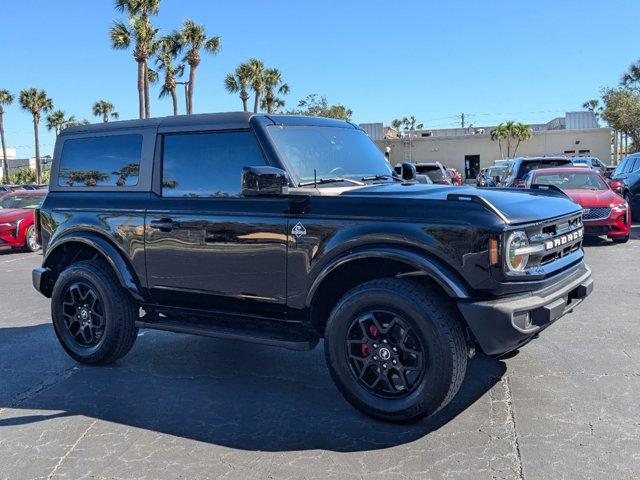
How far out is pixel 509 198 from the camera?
13.4 ft

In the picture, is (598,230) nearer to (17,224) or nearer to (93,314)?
(93,314)

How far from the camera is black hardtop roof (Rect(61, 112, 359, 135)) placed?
4652 millimetres

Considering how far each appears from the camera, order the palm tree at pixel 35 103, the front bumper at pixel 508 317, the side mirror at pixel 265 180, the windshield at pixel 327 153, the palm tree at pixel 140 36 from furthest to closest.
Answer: the palm tree at pixel 35 103, the palm tree at pixel 140 36, the windshield at pixel 327 153, the side mirror at pixel 265 180, the front bumper at pixel 508 317

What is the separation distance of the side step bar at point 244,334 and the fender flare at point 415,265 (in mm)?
420

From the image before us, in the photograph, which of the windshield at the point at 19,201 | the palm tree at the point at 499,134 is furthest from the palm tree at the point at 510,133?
the windshield at the point at 19,201

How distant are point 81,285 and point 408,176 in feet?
9.93

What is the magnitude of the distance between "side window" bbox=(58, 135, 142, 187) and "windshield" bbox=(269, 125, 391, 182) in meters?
1.32

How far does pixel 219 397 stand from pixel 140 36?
30.9 m

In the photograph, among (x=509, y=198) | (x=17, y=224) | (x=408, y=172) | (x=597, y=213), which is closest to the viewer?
(x=509, y=198)

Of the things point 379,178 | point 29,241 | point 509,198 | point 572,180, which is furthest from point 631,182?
point 29,241

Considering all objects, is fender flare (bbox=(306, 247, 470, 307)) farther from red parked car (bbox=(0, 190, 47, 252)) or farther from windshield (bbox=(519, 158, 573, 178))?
windshield (bbox=(519, 158, 573, 178))

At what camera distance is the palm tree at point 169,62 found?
1474 inches

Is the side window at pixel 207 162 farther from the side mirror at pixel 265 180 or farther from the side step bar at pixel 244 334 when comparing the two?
the side step bar at pixel 244 334

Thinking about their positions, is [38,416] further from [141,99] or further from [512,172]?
[141,99]
